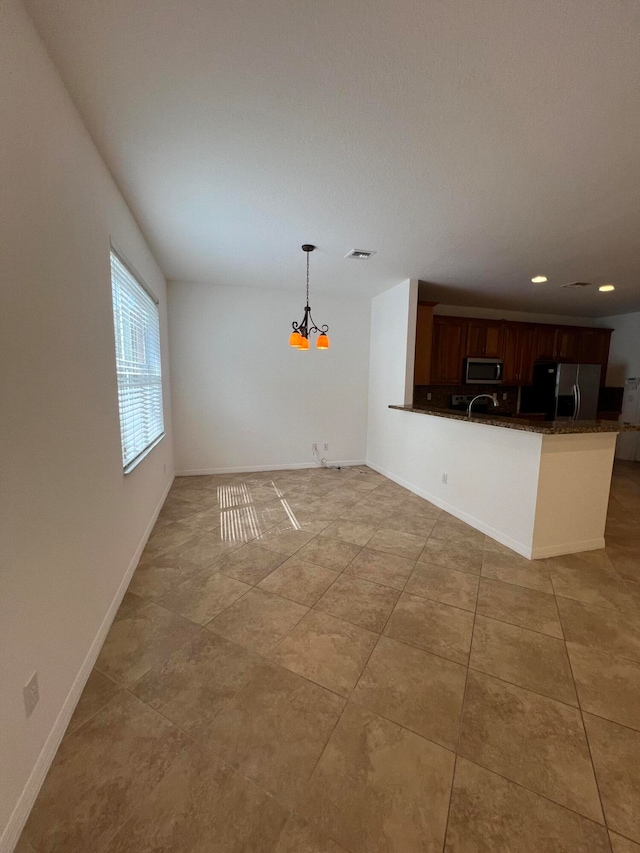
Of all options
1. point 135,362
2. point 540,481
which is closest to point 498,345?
point 540,481

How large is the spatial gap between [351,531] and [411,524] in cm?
63

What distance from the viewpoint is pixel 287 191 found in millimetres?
2270

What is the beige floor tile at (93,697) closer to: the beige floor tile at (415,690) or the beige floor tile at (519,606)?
the beige floor tile at (415,690)

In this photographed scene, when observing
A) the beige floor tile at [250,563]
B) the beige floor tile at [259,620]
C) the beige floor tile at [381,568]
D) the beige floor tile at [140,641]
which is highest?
the beige floor tile at [381,568]

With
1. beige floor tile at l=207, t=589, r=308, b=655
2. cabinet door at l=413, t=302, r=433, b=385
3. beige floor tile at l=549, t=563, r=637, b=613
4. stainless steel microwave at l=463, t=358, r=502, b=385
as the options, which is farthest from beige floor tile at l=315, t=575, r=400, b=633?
stainless steel microwave at l=463, t=358, r=502, b=385

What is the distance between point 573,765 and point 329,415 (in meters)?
4.54

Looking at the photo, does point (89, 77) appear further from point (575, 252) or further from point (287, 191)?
point (575, 252)

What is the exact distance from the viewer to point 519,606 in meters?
2.15

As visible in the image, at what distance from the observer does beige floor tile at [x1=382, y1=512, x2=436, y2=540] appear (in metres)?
3.24

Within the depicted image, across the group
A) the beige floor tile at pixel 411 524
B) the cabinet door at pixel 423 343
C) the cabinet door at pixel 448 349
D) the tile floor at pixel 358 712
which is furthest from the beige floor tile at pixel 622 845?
the cabinet door at pixel 448 349

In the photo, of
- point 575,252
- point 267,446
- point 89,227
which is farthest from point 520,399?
point 89,227

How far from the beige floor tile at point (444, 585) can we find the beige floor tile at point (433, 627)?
70 mm

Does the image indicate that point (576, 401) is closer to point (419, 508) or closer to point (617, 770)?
point (419, 508)

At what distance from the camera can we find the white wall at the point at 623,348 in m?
5.96
